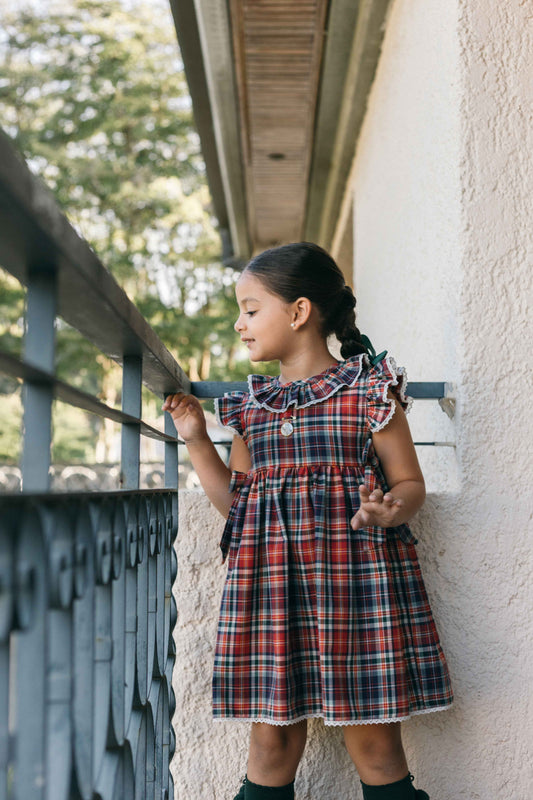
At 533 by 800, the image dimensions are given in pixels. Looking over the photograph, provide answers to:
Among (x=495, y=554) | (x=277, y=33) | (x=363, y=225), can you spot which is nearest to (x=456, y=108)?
(x=495, y=554)

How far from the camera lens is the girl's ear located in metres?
1.76

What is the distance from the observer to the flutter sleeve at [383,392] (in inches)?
61.2

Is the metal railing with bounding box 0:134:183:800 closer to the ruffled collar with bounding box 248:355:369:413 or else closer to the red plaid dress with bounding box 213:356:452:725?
the red plaid dress with bounding box 213:356:452:725

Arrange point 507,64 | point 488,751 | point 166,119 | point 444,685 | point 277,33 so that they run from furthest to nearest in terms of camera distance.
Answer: point 166,119
point 277,33
point 507,64
point 488,751
point 444,685

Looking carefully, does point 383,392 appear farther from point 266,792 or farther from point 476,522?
point 266,792

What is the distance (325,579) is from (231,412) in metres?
0.46

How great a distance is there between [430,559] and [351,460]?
1.08 ft

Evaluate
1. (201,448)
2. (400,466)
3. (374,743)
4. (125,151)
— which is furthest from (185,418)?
(125,151)

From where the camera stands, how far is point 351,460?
1571mm

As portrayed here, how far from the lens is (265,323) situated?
1.75 m

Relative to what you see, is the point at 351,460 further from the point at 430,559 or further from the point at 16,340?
the point at 16,340

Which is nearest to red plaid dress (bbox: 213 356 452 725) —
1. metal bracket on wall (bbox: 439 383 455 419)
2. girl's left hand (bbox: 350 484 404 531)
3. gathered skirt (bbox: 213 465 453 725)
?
gathered skirt (bbox: 213 465 453 725)

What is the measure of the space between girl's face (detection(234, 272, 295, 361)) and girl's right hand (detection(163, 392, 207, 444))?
182mm

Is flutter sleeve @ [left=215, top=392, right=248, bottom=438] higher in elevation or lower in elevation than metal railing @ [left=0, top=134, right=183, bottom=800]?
higher
